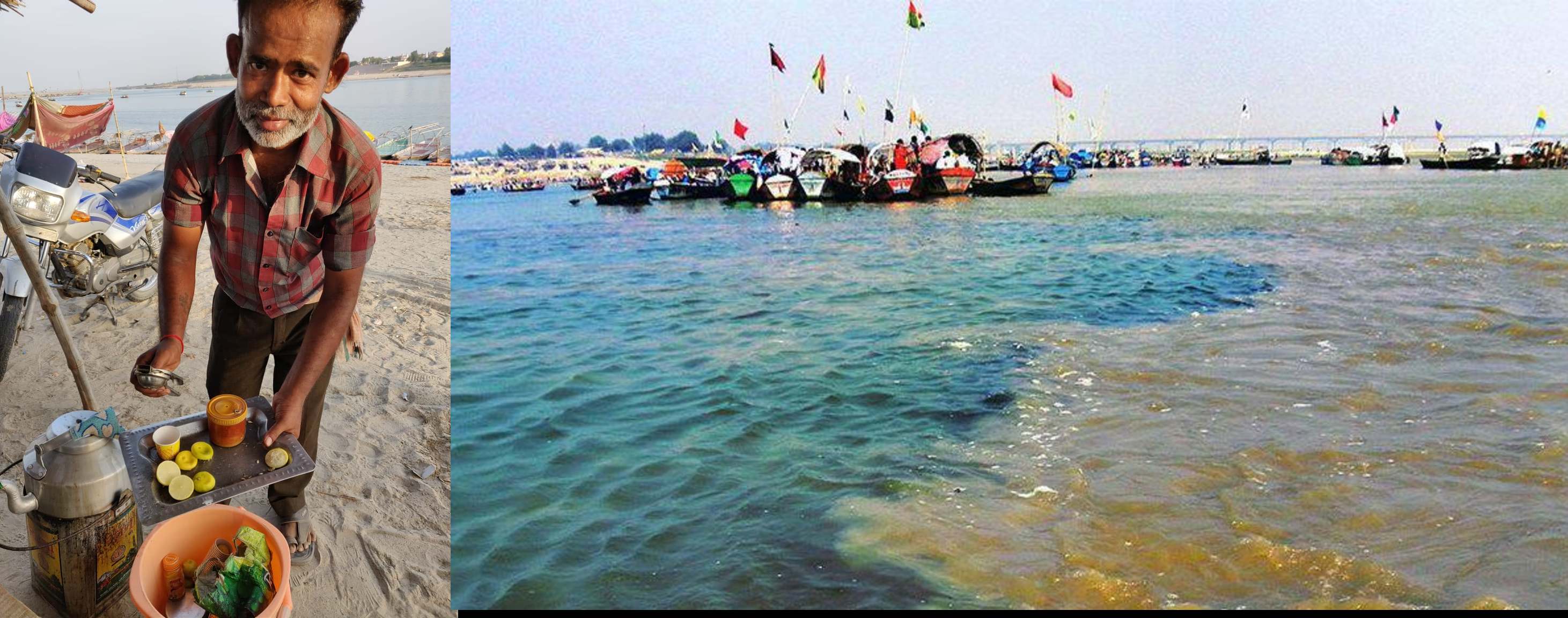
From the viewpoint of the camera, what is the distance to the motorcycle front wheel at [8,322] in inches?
153

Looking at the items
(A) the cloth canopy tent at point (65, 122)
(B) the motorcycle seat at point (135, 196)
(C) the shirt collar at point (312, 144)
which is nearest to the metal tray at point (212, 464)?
(C) the shirt collar at point (312, 144)

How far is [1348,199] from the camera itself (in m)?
24.1

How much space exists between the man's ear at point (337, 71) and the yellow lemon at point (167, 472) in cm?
88

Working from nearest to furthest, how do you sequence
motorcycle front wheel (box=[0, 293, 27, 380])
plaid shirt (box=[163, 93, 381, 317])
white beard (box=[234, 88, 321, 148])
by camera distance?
white beard (box=[234, 88, 321, 148]) → plaid shirt (box=[163, 93, 381, 317]) → motorcycle front wheel (box=[0, 293, 27, 380])

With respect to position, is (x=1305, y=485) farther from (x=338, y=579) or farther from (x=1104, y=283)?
(x=1104, y=283)

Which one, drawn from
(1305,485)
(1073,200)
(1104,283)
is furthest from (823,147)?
(1305,485)

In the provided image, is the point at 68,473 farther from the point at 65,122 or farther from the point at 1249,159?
the point at 1249,159

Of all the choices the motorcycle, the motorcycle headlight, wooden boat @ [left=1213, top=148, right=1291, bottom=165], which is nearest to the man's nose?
the motorcycle

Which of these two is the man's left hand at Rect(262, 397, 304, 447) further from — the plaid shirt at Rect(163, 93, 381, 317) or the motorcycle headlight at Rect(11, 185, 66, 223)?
the motorcycle headlight at Rect(11, 185, 66, 223)

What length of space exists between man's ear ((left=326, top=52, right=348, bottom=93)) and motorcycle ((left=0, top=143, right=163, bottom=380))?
245cm

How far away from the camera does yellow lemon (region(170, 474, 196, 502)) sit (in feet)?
6.23

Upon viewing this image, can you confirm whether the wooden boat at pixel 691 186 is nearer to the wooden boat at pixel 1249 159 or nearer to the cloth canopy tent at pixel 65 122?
the cloth canopy tent at pixel 65 122

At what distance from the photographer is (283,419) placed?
2135 millimetres

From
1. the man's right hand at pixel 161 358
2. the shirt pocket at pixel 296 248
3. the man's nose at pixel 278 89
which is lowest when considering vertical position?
the man's right hand at pixel 161 358
